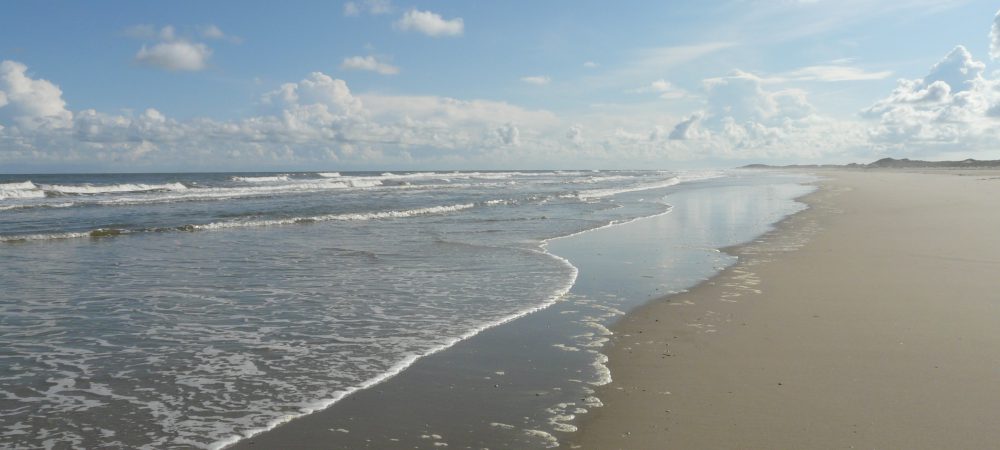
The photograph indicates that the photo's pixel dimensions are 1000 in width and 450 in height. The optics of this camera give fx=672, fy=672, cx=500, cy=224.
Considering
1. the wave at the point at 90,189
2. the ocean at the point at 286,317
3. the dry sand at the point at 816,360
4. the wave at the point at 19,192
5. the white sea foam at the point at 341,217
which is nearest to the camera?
the dry sand at the point at 816,360

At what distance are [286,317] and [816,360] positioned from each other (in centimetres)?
572

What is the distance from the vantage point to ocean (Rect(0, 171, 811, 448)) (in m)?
4.77

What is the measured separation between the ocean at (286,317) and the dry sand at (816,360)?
46 cm

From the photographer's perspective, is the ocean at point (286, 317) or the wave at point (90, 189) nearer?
the ocean at point (286, 317)

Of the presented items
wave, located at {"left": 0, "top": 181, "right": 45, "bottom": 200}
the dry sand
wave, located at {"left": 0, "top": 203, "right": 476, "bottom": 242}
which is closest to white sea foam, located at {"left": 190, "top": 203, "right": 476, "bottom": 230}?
wave, located at {"left": 0, "top": 203, "right": 476, "bottom": 242}

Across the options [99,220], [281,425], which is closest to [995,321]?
[281,425]

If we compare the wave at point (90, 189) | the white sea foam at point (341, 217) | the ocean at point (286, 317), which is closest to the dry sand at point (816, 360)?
the ocean at point (286, 317)

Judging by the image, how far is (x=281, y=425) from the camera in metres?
4.59

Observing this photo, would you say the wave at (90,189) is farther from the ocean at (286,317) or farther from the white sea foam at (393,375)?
the white sea foam at (393,375)

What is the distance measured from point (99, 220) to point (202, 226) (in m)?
4.74

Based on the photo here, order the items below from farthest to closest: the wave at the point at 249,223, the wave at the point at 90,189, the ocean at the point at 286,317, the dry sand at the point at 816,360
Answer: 1. the wave at the point at 90,189
2. the wave at the point at 249,223
3. the ocean at the point at 286,317
4. the dry sand at the point at 816,360

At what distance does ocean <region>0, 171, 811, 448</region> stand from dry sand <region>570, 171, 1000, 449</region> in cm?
46

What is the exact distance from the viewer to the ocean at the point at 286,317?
477cm

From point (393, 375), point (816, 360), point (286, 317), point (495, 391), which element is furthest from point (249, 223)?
point (816, 360)
